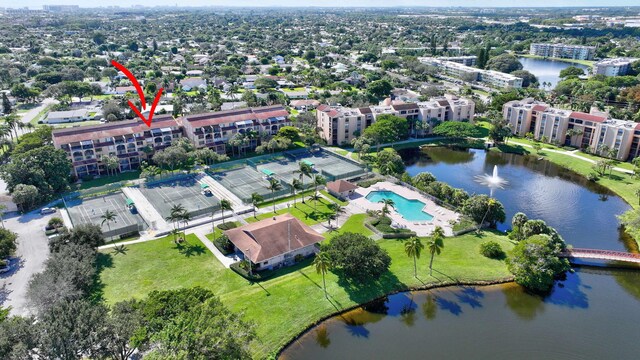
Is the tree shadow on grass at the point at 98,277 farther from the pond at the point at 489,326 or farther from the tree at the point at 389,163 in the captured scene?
the tree at the point at 389,163

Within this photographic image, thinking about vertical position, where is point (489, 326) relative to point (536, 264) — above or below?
below

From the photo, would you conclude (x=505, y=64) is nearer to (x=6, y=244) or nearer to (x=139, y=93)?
(x=139, y=93)

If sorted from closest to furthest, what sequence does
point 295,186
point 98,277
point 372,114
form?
point 98,277 → point 295,186 → point 372,114

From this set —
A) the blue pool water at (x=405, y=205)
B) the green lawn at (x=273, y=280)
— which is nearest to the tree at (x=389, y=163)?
the blue pool water at (x=405, y=205)

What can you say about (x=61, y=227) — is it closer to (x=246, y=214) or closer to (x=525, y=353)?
(x=246, y=214)

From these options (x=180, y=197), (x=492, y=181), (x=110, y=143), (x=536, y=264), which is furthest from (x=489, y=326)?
(x=110, y=143)

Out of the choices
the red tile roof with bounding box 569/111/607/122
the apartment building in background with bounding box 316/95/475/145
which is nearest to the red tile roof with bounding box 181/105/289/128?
the apartment building in background with bounding box 316/95/475/145
